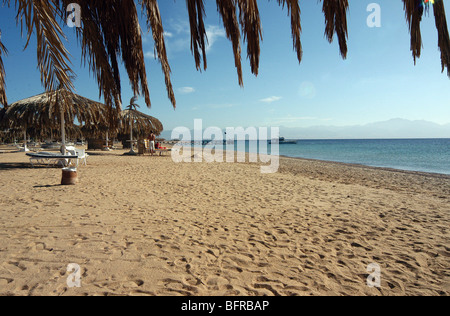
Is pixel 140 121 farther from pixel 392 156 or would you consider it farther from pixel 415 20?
pixel 392 156

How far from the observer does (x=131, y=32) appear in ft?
6.35

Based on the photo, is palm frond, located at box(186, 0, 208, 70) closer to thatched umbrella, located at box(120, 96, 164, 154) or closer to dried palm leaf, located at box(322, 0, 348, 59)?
dried palm leaf, located at box(322, 0, 348, 59)

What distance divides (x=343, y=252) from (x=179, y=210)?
264 cm

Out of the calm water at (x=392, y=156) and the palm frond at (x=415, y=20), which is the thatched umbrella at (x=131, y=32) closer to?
the palm frond at (x=415, y=20)

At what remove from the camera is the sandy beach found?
208 cm

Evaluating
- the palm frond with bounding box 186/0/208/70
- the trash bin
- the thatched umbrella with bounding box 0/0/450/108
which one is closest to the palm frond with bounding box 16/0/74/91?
the thatched umbrella with bounding box 0/0/450/108

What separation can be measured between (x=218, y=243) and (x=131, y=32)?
238 cm

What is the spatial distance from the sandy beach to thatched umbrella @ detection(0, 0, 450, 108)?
155 cm

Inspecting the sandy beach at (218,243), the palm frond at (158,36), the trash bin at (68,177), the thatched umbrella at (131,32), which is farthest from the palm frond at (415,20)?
the trash bin at (68,177)

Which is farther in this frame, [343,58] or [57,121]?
[57,121]
